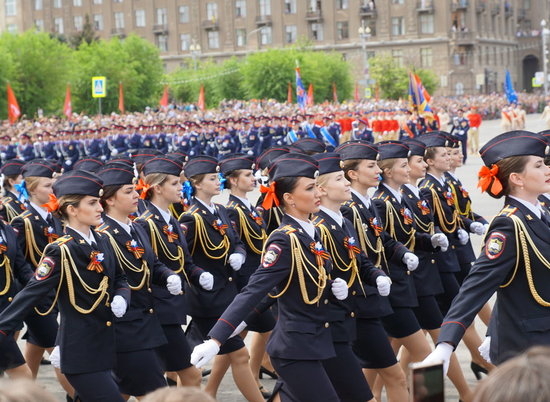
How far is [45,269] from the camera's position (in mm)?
5957

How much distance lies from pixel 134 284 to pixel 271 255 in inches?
53.7

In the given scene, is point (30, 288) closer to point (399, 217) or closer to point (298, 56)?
point (399, 217)

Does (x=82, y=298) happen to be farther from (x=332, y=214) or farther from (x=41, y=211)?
(x=41, y=211)

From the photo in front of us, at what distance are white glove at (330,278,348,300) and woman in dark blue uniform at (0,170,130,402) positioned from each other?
125cm

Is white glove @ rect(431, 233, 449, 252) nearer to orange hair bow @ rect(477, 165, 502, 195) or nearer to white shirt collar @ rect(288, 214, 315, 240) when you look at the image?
white shirt collar @ rect(288, 214, 315, 240)

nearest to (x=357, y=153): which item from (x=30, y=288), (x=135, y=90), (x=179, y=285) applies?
(x=179, y=285)

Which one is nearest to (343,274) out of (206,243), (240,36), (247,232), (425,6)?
(206,243)

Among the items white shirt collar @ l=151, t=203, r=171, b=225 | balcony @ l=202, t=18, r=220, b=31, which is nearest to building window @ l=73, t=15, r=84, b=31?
balcony @ l=202, t=18, r=220, b=31

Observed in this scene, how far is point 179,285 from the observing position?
661 cm

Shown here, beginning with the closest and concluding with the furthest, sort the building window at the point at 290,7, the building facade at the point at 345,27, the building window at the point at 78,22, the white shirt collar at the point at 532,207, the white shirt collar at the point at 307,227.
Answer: the white shirt collar at the point at 532,207 < the white shirt collar at the point at 307,227 < the building facade at the point at 345,27 < the building window at the point at 290,7 < the building window at the point at 78,22

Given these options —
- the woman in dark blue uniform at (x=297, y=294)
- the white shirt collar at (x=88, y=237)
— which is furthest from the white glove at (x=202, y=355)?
the white shirt collar at (x=88, y=237)

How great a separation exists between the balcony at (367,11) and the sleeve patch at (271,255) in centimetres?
8641

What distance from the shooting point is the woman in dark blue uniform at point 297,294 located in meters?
5.56

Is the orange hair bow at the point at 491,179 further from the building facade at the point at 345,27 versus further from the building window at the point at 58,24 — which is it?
the building window at the point at 58,24
